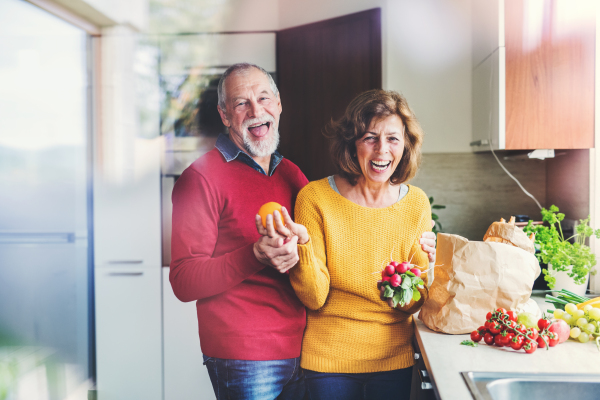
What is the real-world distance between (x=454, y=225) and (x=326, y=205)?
0.97 metres

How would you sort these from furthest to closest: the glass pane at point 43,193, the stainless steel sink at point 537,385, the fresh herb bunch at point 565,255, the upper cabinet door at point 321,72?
the upper cabinet door at point 321,72, the fresh herb bunch at point 565,255, the glass pane at point 43,193, the stainless steel sink at point 537,385

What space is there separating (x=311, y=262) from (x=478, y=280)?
0.29 meters

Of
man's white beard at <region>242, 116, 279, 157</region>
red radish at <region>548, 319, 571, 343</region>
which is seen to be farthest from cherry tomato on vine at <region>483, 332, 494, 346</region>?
man's white beard at <region>242, 116, 279, 157</region>

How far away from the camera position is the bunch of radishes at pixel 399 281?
640 millimetres

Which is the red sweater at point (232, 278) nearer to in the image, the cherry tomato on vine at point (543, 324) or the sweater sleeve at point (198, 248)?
the sweater sleeve at point (198, 248)

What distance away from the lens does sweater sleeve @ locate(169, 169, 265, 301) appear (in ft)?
2.23

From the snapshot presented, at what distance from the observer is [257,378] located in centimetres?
76

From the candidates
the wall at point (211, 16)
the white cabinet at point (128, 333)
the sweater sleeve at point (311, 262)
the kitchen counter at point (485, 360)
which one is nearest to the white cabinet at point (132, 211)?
the white cabinet at point (128, 333)

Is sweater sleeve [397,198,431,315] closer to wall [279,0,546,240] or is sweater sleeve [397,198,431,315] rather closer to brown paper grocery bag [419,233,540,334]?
brown paper grocery bag [419,233,540,334]

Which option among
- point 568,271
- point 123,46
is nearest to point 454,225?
point 568,271

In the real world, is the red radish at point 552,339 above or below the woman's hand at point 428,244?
below

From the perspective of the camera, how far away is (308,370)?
2.47 ft

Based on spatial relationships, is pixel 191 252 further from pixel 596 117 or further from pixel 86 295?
pixel 596 117

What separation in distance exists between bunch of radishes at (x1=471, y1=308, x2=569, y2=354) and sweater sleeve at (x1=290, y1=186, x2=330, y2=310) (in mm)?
270
